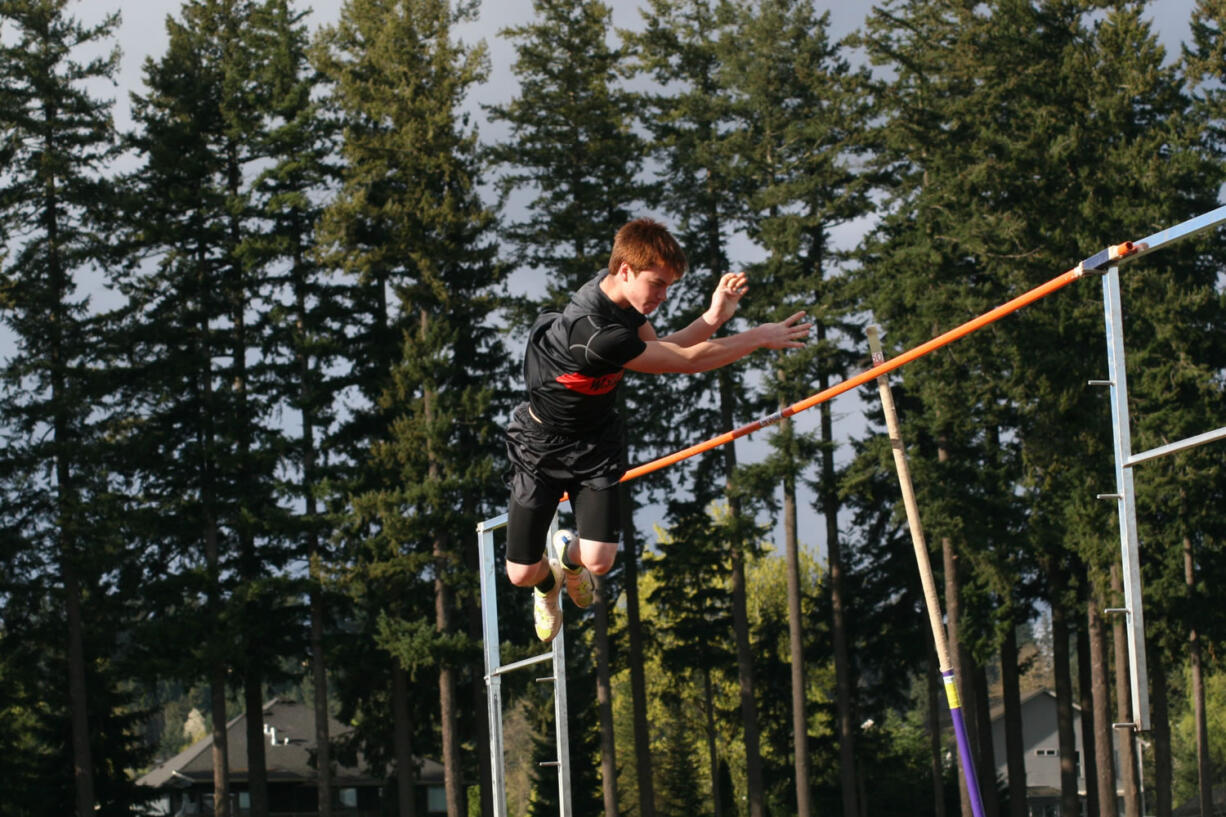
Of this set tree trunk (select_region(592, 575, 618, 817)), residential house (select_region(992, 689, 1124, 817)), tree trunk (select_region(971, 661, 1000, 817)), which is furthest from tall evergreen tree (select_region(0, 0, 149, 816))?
residential house (select_region(992, 689, 1124, 817))

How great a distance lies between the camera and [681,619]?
94.2 ft

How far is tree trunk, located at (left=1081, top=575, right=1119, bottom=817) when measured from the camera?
21.7m

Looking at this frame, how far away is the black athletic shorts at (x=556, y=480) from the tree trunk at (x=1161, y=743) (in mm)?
20361

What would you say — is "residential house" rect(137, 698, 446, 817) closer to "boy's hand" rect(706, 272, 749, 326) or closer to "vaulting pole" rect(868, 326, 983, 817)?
"vaulting pole" rect(868, 326, 983, 817)

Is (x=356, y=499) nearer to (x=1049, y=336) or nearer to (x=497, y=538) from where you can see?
(x=497, y=538)

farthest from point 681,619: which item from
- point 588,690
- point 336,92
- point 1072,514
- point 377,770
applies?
point 336,92

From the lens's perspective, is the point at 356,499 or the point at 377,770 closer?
the point at 356,499

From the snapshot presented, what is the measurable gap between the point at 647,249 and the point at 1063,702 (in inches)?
957

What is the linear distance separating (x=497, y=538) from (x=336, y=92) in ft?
32.5

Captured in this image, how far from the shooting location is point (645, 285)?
5.28m

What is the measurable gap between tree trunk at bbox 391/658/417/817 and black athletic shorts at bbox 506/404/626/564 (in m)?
19.8

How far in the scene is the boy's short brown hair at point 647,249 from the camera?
5223 millimetres

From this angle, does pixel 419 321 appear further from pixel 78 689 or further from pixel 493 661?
pixel 493 661

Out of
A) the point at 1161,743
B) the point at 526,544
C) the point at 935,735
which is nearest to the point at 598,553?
the point at 526,544
